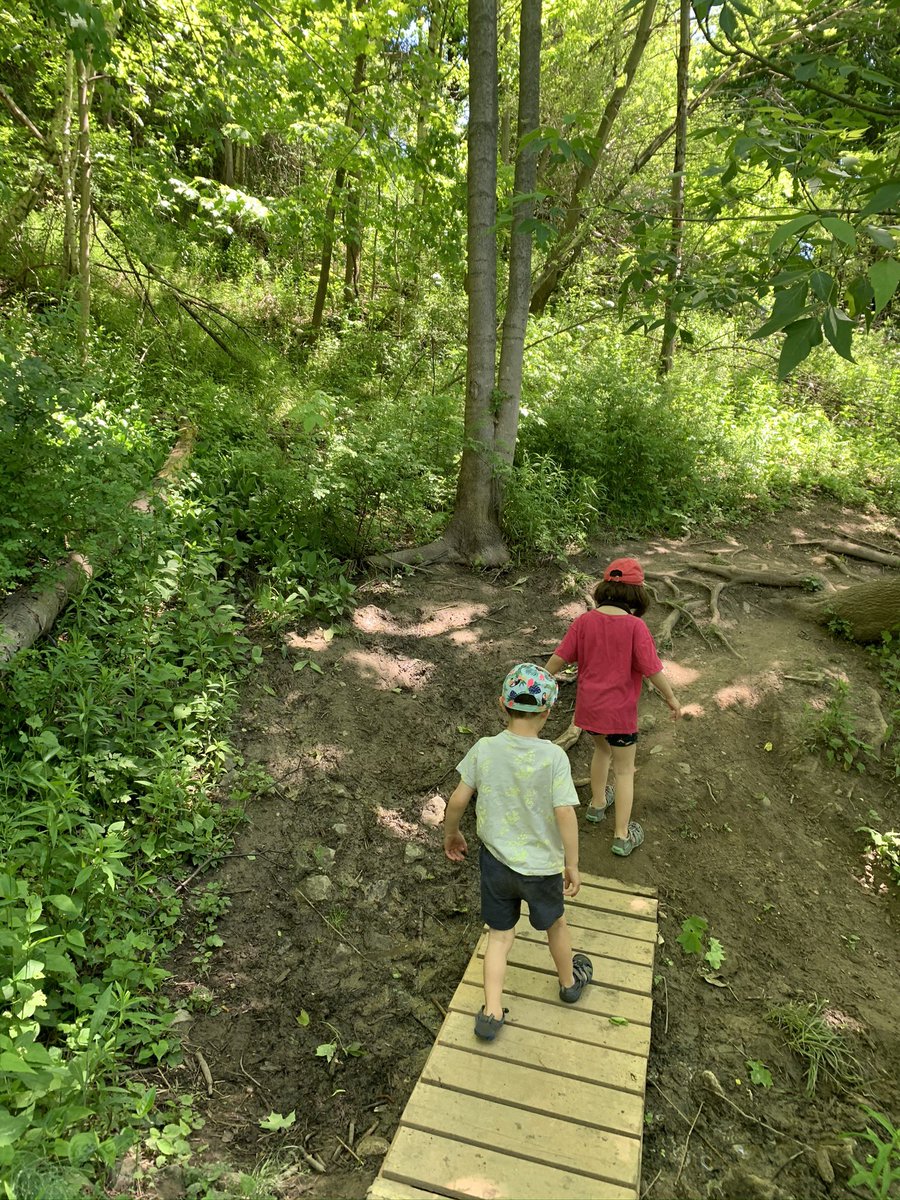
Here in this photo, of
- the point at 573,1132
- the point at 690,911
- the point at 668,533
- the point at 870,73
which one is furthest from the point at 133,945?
the point at 668,533

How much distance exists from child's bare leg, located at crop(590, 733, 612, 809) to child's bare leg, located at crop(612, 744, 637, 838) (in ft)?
0.46

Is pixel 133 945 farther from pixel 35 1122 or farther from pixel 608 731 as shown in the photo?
pixel 608 731

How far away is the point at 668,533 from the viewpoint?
Result: 376 inches

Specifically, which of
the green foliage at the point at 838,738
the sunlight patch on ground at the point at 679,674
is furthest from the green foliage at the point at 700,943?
the sunlight patch on ground at the point at 679,674

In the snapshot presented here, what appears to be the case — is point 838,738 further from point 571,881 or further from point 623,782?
point 571,881

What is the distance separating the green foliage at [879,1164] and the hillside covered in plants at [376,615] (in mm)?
32

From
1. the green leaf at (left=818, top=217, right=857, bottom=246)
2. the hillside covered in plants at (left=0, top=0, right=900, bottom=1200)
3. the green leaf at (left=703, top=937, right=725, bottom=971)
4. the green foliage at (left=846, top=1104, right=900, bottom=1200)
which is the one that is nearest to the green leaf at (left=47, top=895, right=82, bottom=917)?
the hillside covered in plants at (left=0, top=0, right=900, bottom=1200)

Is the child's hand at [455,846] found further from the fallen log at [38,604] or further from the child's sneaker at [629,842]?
the fallen log at [38,604]

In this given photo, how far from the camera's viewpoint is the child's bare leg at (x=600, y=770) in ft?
15.5

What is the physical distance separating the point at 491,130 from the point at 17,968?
7.71m

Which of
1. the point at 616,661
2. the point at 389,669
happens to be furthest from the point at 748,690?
the point at 389,669

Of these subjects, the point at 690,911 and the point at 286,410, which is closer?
the point at 690,911

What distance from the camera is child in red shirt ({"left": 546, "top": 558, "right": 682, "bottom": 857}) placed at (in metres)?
4.37

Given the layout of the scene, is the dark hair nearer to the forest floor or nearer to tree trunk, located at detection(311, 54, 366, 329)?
the forest floor
